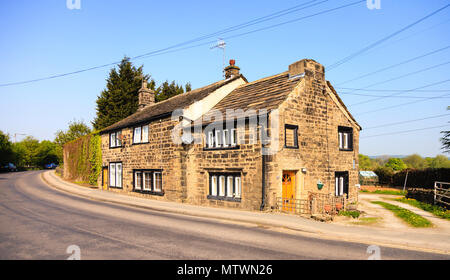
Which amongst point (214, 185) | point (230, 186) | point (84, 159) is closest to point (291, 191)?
point (230, 186)

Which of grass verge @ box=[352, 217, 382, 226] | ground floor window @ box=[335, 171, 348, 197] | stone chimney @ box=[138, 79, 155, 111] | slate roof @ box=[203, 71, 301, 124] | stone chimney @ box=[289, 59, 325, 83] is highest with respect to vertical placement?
stone chimney @ box=[138, 79, 155, 111]

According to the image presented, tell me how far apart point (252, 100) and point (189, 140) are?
5.09 m

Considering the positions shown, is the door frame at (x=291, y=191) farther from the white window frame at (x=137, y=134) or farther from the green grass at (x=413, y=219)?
the white window frame at (x=137, y=134)

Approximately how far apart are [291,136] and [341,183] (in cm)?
618

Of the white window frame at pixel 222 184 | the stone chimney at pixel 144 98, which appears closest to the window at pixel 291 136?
the white window frame at pixel 222 184

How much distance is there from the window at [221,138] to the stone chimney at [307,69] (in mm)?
5235

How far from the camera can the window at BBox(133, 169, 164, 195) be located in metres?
21.6

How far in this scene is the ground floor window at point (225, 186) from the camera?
660 inches

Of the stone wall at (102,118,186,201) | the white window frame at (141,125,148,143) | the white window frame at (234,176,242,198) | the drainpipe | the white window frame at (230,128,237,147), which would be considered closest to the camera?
the drainpipe

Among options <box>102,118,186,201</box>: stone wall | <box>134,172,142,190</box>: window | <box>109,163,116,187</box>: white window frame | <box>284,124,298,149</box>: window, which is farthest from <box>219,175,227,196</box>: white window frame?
<box>109,163,116,187</box>: white window frame

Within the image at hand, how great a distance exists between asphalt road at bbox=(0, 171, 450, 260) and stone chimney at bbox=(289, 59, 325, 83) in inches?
392

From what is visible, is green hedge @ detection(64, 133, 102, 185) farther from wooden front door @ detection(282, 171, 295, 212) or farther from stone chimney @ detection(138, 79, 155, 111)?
wooden front door @ detection(282, 171, 295, 212)

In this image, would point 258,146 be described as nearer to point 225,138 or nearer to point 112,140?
point 225,138

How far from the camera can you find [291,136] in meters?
16.3
